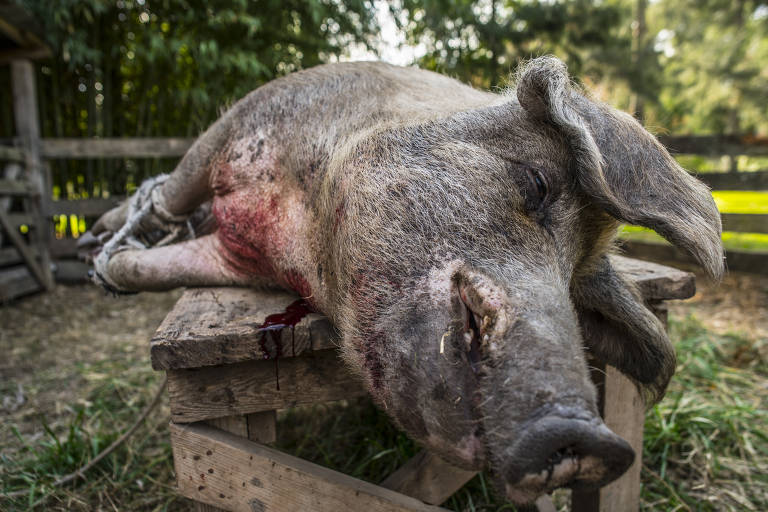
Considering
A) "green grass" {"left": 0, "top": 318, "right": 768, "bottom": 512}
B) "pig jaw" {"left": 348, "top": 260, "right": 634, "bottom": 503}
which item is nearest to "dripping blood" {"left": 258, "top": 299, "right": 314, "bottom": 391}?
"pig jaw" {"left": 348, "top": 260, "right": 634, "bottom": 503}

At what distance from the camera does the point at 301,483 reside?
134 centimetres

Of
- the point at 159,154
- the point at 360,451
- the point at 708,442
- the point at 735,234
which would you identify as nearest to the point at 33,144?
the point at 159,154

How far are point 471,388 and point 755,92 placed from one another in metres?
16.5

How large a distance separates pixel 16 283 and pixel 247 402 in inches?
175

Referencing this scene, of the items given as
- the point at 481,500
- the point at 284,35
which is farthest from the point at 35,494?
the point at 284,35

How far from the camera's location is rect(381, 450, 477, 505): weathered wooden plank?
1.62m

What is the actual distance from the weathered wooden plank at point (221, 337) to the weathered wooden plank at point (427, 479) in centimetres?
55

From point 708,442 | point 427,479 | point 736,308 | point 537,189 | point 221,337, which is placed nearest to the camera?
point 537,189

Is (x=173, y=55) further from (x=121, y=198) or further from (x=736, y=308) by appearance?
(x=736, y=308)

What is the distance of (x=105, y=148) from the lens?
519 cm

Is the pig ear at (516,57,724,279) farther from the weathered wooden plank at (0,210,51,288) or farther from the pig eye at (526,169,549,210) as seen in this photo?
the weathered wooden plank at (0,210,51,288)

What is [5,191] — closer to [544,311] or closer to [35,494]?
[35,494]

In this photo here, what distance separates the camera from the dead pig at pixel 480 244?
0.90 metres

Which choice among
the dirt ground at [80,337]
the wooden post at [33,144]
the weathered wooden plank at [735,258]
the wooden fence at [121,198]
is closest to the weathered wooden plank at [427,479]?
the dirt ground at [80,337]
